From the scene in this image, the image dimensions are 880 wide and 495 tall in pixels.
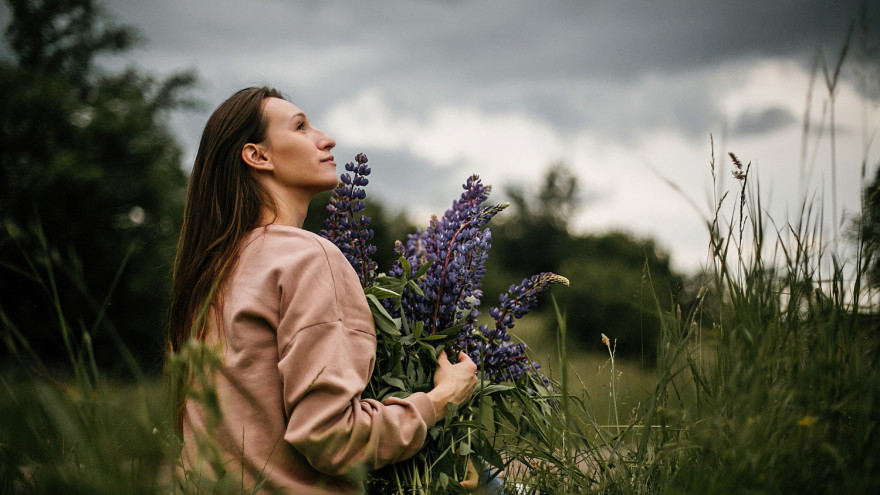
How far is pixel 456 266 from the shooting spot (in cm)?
211

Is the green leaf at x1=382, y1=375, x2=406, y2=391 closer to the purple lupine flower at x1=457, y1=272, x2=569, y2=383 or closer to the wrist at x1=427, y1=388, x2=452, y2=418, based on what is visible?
the wrist at x1=427, y1=388, x2=452, y2=418

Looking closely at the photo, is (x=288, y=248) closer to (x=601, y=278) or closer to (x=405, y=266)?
(x=405, y=266)

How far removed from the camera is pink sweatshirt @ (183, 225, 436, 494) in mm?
1616

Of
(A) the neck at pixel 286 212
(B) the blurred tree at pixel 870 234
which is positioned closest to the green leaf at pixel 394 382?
(A) the neck at pixel 286 212

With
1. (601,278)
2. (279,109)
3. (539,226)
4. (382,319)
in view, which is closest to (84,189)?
(601,278)

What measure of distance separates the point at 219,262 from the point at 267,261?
30 centimetres

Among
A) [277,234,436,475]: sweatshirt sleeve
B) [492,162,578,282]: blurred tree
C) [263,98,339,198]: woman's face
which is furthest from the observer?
[492,162,578,282]: blurred tree

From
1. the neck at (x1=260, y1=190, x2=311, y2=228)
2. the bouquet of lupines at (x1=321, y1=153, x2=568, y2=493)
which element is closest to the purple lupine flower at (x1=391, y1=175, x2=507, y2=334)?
the bouquet of lupines at (x1=321, y1=153, x2=568, y2=493)

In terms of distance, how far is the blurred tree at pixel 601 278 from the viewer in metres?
6.93

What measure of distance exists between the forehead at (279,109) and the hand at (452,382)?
1.11 meters

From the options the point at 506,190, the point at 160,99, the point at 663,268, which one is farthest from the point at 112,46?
the point at 506,190

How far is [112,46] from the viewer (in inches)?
624

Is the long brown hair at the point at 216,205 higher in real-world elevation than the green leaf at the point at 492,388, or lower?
higher

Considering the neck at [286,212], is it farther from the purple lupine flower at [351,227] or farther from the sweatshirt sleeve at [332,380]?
the sweatshirt sleeve at [332,380]
